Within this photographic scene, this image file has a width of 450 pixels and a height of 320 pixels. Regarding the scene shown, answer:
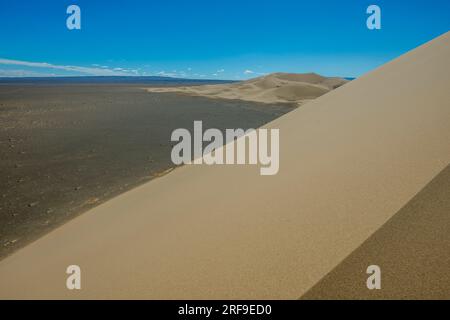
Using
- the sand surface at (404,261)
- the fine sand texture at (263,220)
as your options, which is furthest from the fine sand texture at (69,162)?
the sand surface at (404,261)

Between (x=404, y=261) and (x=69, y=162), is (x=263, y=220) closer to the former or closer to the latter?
(x=404, y=261)

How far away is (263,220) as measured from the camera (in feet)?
5.87

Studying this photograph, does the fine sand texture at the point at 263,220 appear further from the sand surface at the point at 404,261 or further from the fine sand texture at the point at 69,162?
the fine sand texture at the point at 69,162

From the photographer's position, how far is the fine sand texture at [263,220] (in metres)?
1.40

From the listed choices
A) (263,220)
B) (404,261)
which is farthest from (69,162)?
(404,261)

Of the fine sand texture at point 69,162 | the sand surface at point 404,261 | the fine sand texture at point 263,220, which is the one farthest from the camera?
the fine sand texture at point 69,162

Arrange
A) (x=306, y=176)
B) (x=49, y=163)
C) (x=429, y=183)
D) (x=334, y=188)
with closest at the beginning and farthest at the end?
(x=429, y=183)
(x=334, y=188)
(x=306, y=176)
(x=49, y=163)

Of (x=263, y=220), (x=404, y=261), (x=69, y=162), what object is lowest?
(x=404, y=261)

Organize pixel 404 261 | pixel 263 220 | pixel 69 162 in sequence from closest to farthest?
pixel 404 261
pixel 263 220
pixel 69 162

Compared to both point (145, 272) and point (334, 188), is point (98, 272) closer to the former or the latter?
point (145, 272)

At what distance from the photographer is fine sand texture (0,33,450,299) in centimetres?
140
